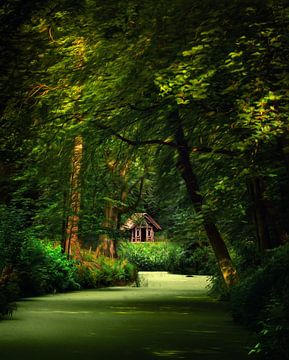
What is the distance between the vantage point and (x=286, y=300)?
881cm

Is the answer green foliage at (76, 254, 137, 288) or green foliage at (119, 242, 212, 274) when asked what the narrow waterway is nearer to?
green foliage at (76, 254, 137, 288)

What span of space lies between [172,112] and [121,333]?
6.25m

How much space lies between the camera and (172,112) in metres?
17.6

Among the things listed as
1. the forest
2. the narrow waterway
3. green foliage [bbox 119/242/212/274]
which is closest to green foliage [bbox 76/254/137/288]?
the forest

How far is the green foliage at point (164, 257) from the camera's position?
53625 millimetres

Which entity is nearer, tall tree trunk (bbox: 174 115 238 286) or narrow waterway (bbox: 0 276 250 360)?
narrow waterway (bbox: 0 276 250 360)

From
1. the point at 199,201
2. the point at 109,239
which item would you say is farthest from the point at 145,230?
the point at 199,201

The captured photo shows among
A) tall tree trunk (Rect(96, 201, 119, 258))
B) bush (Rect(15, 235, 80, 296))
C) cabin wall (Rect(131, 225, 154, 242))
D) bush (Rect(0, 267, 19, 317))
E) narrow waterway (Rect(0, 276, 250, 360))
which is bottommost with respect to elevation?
narrow waterway (Rect(0, 276, 250, 360))

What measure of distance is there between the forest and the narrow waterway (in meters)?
0.74

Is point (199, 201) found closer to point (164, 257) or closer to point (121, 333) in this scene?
point (121, 333)

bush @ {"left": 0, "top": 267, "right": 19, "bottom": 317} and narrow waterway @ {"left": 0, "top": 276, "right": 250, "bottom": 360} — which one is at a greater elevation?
bush @ {"left": 0, "top": 267, "right": 19, "bottom": 317}

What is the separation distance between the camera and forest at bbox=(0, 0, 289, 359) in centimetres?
1201

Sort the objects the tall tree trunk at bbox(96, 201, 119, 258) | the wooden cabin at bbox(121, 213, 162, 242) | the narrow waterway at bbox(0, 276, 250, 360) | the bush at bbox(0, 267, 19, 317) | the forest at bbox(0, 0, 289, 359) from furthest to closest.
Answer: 1. the wooden cabin at bbox(121, 213, 162, 242)
2. the tall tree trunk at bbox(96, 201, 119, 258)
3. the bush at bbox(0, 267, 19, 317)
4. the forest at bbox(0, 0, 289, 359)
5. the narrow waterway at bbox(0, 276, 250, 360)

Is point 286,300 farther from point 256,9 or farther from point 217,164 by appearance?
point 217,164
